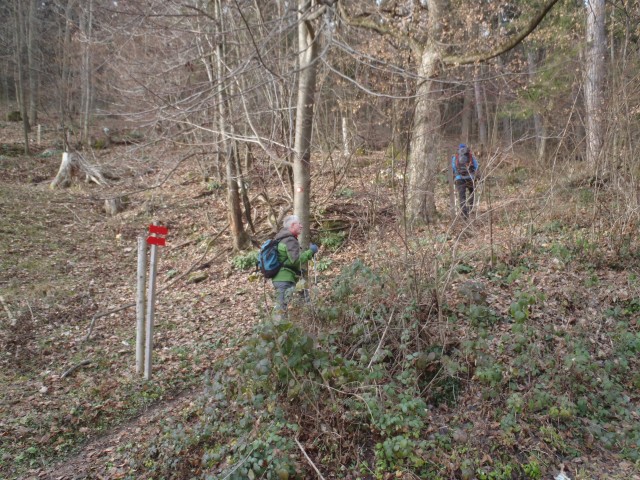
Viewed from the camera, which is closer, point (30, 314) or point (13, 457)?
→ point (13, 457)

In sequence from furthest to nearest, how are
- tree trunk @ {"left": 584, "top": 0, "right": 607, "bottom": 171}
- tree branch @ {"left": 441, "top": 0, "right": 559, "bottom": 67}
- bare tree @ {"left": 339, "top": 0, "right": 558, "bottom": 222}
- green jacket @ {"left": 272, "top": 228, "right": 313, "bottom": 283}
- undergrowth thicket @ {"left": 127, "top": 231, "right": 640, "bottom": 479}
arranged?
bare tree @ {"left": 339, "top": 0, "right": 558, "bottom": 222}, tree trunk @ {"left": 584, "top": 0, "right": 607, "bottom": 171}, tree branch @ {"left": 441, "top": 0, "right": 559, "bottom": 67}, green jacket @ {"left": 272, "top": 228, "right": 313, "bottom": 283}, undergrowth thicket @ {"left": 127, "top": 231, "right": 640, "bottom": 479}

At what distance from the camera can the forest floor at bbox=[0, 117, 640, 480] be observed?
481 centimetres

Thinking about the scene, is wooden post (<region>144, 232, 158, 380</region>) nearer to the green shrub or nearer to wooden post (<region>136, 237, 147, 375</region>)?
wooden post (<region>136, 237, 147, 375</region>)

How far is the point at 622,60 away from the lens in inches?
263

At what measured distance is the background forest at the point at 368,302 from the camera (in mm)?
4125

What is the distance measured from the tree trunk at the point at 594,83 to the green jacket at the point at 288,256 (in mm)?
4686

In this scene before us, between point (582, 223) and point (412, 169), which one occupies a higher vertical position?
point (412, 169)

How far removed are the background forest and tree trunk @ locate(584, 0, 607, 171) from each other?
0.05 m

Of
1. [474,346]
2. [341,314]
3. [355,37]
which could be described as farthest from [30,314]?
[355,37]

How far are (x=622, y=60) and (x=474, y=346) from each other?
16.7 feet

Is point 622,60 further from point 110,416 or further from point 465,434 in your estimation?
point 110,416

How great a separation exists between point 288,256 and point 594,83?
6218 millimetres

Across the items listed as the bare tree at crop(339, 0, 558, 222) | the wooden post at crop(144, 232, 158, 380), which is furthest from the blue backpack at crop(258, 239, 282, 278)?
the bare tree at crop(339, 0, 558, 222)

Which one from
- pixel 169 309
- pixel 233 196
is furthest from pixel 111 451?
pixel 233 196
